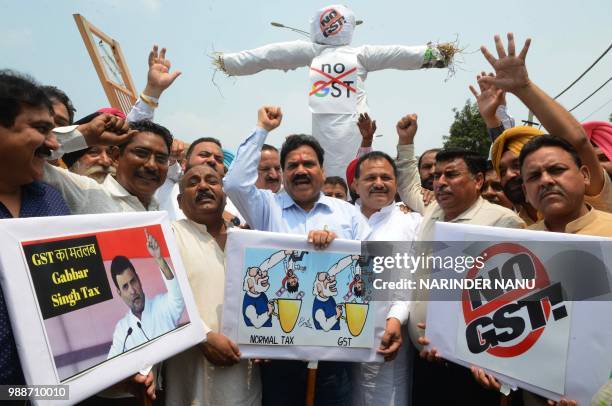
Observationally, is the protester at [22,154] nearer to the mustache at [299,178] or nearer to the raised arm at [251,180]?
the raised arm at [251,180]

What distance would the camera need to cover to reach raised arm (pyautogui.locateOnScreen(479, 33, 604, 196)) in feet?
7.79

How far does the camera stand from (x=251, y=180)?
268cm

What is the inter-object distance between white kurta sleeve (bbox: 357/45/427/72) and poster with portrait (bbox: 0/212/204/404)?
5177mm

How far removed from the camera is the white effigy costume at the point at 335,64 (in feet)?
21.0

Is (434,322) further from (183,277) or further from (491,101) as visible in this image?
(491,101)

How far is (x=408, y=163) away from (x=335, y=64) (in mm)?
3075

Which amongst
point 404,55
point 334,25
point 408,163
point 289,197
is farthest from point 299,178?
point 404,55

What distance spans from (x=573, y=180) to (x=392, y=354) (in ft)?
4.15

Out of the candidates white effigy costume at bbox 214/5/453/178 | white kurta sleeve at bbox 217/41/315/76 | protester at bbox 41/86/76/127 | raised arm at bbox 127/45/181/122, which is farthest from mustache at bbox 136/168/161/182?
white kurta sleeve at bbox 217/41/315/76

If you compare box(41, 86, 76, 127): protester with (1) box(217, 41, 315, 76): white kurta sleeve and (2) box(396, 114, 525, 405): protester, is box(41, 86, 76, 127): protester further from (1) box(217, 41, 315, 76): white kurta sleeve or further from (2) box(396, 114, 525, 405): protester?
(1) box(217, 41, 315, 76): white kurta sleeve

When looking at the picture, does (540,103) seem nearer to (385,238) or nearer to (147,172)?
(385,238)

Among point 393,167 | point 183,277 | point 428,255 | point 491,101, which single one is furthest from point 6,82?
point 491,101

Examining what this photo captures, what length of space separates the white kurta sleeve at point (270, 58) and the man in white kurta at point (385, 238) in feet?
12.7

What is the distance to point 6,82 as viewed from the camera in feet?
5.64
